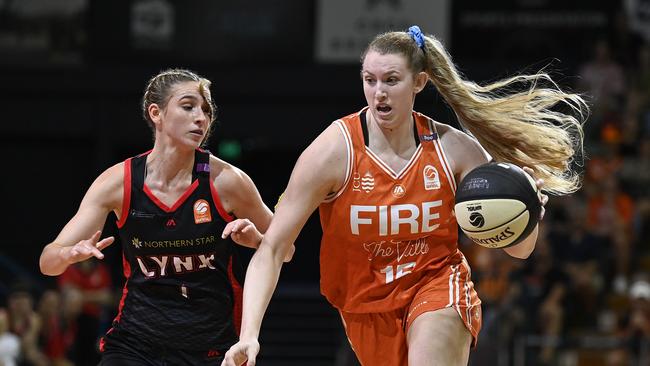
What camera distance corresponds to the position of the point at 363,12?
16531 millimetres

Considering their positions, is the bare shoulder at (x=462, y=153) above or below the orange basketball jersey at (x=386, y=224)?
above

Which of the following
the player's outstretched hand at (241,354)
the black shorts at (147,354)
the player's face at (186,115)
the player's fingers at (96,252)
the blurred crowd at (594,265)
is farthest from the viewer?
the blurred crowd at (594,265)

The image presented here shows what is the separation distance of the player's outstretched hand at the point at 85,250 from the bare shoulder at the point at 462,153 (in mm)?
1594

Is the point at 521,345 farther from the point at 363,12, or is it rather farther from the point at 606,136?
the point at 363,12

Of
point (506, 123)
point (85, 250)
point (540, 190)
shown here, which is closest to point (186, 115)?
point (85, 250)

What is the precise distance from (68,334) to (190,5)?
233 inches

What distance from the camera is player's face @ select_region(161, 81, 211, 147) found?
5.40 m

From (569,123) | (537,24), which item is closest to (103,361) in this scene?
(569,123)

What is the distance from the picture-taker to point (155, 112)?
550 cm

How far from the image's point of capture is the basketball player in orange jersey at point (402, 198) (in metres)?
5.10

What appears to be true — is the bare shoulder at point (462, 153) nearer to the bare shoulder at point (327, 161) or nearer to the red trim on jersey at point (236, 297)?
the bare shoulder at point (327, 161)

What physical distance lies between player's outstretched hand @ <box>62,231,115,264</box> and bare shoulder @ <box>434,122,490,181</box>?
1.59m

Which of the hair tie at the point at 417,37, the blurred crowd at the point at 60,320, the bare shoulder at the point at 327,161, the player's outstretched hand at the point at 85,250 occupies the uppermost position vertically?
the hair tie at the point at 417,37

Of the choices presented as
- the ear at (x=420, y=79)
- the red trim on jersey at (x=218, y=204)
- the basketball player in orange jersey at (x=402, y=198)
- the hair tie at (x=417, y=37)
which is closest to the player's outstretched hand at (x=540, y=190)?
the basketball player in orange jersey at (x=402, y=198)
